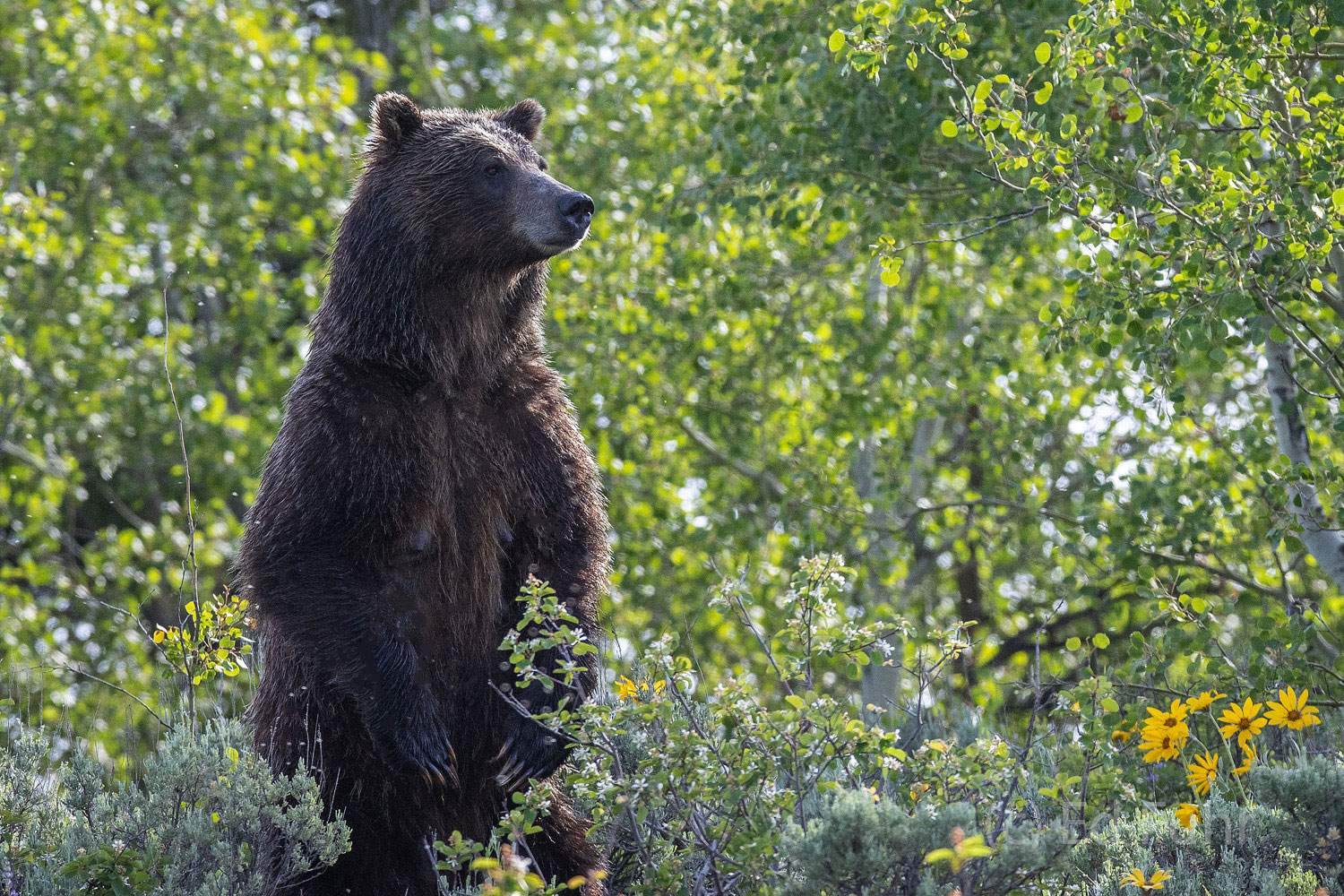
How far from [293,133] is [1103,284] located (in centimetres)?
822

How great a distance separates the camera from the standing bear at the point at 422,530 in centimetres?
398

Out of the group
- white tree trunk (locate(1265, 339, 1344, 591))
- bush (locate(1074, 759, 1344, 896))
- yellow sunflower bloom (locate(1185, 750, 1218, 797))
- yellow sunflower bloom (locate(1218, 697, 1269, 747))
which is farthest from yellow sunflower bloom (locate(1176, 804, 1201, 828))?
white tree trunk (locate(1265, 339, 1344, 591))

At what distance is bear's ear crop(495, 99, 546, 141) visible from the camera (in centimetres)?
516

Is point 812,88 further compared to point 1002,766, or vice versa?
point 812,88

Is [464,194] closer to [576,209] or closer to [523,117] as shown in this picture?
[576,209]

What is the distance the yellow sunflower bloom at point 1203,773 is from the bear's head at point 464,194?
2.58 m

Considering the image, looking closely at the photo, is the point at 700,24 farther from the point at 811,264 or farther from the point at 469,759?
the point at 469,759

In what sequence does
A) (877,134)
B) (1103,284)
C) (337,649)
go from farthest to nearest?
1. (877,134)
2. (1103,284)
3. (337,649)

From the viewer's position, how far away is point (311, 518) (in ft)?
13.1

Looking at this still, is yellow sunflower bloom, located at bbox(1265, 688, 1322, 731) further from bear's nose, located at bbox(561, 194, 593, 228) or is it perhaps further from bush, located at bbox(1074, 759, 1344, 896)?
bear's nose, located at bbox(561, 194, 593, 228)

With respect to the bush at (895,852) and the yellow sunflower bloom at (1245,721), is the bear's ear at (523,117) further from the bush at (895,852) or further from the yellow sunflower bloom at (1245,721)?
the yellow sunflower bloom at (1245,721)

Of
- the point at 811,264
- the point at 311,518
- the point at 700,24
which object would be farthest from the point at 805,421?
the point at 311,518

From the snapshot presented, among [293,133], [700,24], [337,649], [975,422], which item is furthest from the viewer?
[293,133]

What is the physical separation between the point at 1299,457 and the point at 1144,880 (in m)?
2.31
